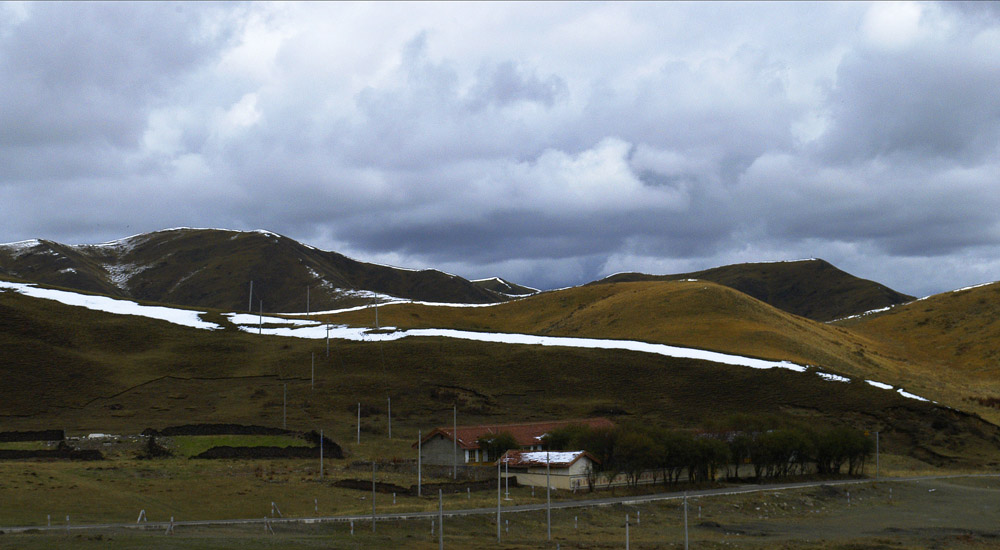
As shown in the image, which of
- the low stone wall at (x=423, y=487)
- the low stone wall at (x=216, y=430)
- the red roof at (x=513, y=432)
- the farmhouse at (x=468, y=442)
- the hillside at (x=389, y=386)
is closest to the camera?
the low stone wall at (x=423, y=487)

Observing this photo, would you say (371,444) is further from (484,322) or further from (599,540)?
(484,322)

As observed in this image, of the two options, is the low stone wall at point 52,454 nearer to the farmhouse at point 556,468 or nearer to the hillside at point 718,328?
the farmhouse at point 556,468

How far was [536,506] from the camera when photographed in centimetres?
5434

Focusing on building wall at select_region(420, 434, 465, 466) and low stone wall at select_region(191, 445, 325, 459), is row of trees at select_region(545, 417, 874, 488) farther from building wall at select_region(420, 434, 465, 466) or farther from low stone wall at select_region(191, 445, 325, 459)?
low stone wall at select_region(191, 445, 325, 459)

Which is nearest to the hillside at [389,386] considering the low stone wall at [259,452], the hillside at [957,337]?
the low stone wall at [259,452]

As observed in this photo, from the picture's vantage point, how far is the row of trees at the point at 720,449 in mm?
66438

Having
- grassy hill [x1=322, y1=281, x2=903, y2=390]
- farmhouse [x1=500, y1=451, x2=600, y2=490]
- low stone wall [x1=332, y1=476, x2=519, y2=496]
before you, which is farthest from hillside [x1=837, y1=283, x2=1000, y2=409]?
low stone wall [x1=332, y1=476, x2=519, y2=496]

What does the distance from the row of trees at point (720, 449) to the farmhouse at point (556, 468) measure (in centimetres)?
92

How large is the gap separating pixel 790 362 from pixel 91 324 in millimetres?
96793

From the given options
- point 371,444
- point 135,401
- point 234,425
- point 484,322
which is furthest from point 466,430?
point 484,322

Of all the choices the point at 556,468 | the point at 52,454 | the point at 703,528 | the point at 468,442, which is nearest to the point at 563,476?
the point at 556,468

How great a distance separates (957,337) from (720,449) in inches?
4542

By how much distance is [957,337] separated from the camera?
164 meters

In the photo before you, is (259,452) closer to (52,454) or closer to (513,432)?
(52,454)
